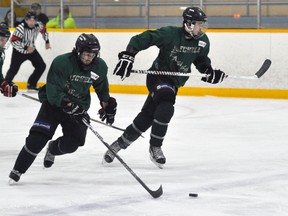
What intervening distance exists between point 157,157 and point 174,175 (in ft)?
1.04

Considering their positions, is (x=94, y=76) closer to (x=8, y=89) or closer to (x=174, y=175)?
(x=8, y=89)

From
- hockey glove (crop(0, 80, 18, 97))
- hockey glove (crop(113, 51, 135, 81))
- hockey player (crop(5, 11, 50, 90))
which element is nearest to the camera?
hockey glove (crop(0, 80, 18, 97))

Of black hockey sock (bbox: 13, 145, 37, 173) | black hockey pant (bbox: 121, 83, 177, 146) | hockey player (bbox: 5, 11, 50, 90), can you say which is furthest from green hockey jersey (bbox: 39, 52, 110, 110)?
hockey player (bbox: 5, 11, 50, 90)

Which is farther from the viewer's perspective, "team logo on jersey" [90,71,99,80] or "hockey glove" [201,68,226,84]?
"hockey glove" [201,68,226,84]

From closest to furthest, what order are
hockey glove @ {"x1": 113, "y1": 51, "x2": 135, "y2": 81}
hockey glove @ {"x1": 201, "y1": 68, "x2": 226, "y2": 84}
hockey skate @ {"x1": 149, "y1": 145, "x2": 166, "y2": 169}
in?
hockey glove @ {"x1": 113, "y1": 51, "x2": 135, "y2": 81} < hockey skate @ {"x1": 149, "y1": 145, "x2": 166, "y2": 169} < hockey glove @ {"x1": 201, "y1": 68, "x2": 226, "y2": 84}

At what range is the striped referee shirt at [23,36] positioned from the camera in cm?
1103

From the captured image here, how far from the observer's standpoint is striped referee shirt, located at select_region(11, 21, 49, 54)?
36.2 feet

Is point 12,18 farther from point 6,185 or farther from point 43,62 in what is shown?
point 6,185

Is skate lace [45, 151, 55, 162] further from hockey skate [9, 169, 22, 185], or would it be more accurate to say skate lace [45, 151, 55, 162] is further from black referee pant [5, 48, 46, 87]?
black referee pant [5, 48, 46, 87]

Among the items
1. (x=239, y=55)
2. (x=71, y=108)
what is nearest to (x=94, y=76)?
(x=71, y=108)

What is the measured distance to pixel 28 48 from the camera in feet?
36.1

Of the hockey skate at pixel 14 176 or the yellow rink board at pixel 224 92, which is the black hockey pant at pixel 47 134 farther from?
the yellow rink board at pixel 224 92

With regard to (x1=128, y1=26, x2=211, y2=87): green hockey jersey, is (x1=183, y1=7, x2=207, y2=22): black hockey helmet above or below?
above

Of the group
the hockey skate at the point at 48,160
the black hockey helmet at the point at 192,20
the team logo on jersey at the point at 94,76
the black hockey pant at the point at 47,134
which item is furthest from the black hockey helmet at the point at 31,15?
the team logo on jersey at the point at 94,76
